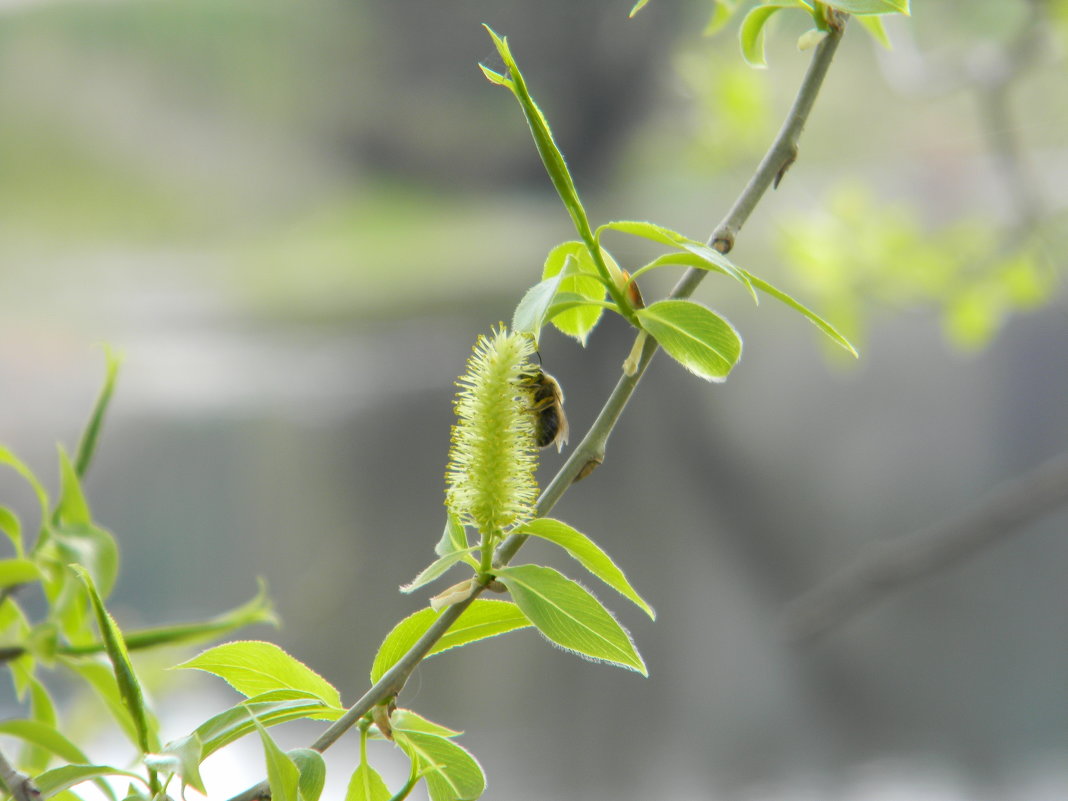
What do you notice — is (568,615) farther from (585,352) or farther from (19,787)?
(585,352)

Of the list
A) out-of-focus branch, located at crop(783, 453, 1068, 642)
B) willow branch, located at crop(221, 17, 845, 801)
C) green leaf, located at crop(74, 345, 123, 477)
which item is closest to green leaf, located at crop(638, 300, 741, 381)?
willow branch, located at crop(221, 17, 845, 801)

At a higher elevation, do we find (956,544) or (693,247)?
(956,544)

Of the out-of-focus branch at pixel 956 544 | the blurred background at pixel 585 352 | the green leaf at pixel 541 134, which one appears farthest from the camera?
the blurred background at pixel 585 352

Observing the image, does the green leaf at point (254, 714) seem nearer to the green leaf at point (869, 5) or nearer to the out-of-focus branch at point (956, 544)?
the green leaf at point (869, 5)

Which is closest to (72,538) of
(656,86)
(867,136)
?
(656,86)

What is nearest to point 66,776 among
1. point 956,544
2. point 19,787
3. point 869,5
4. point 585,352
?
point 19,787

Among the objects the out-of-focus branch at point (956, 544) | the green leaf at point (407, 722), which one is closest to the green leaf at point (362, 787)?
the green leaf at point (407, 722)
